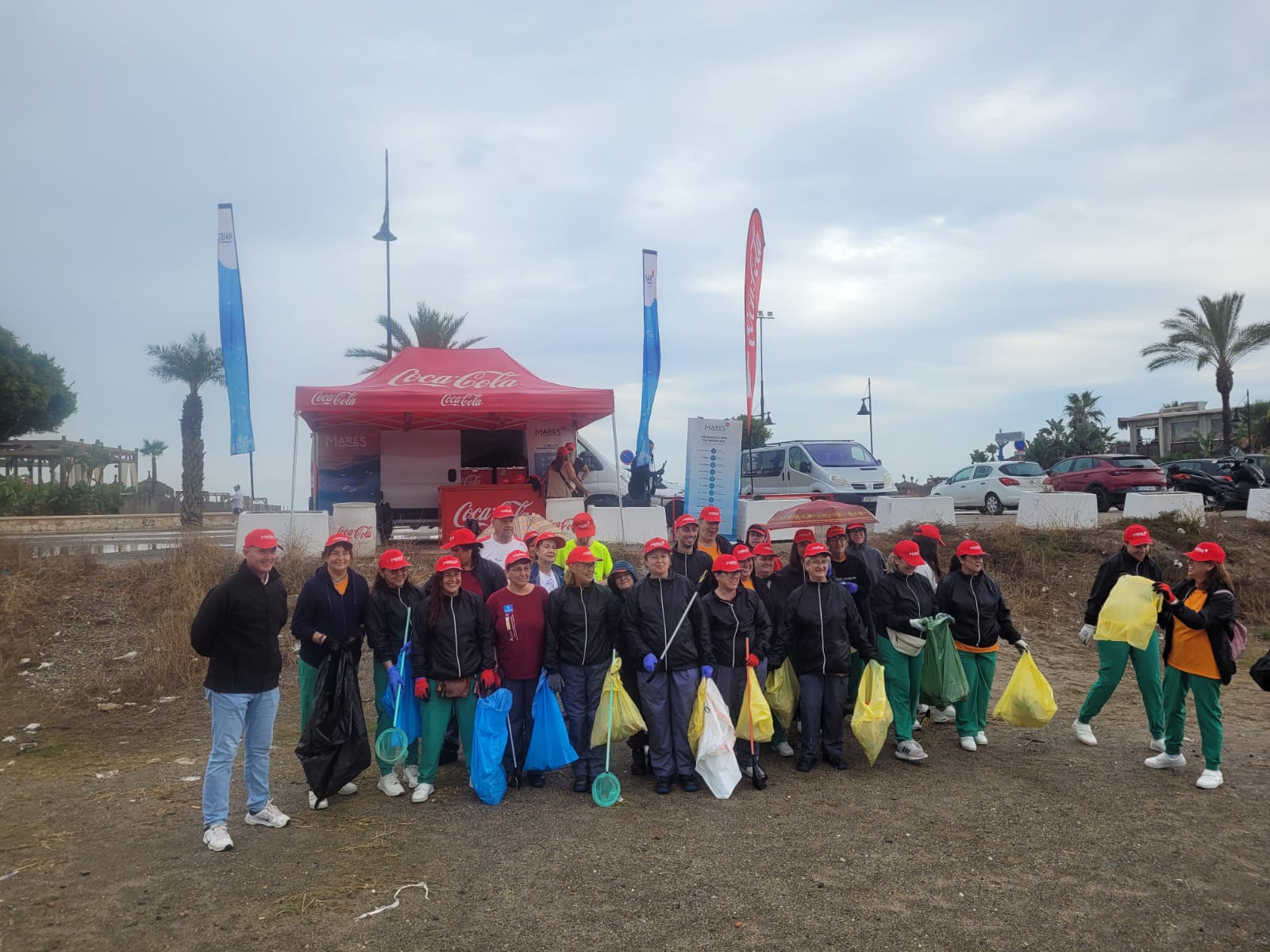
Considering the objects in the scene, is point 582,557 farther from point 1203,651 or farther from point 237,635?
point 1203,651

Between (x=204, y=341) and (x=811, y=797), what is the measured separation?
83.5ft

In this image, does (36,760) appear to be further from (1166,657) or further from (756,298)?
(756,298)

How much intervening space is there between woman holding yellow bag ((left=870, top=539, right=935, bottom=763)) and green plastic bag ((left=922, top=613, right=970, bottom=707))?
0.06 meters

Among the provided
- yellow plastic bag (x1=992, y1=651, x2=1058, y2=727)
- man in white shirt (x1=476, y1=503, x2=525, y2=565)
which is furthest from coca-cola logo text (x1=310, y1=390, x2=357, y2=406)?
yellow plastic bag (x1=992, y1=651, x2=1058, y2=727)

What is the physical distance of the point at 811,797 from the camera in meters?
5.51

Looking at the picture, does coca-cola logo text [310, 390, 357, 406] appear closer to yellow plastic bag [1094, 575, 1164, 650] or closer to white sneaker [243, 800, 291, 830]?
white sneaker [243, 800, 291, 830]

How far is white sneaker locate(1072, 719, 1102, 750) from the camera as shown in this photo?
21.6ft

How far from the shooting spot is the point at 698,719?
5695mm

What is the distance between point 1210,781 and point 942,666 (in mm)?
1732

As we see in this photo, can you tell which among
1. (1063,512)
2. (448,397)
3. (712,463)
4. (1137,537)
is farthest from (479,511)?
(1063,512)

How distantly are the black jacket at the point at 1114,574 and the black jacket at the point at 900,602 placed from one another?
1.31 m

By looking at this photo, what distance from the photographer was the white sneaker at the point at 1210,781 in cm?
552

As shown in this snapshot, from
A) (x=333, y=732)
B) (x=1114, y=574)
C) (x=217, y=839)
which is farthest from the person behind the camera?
(x=1114, y=574)

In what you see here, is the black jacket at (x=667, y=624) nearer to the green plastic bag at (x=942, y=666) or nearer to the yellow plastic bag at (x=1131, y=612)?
the green plastic bag at (x=942, y=666)
